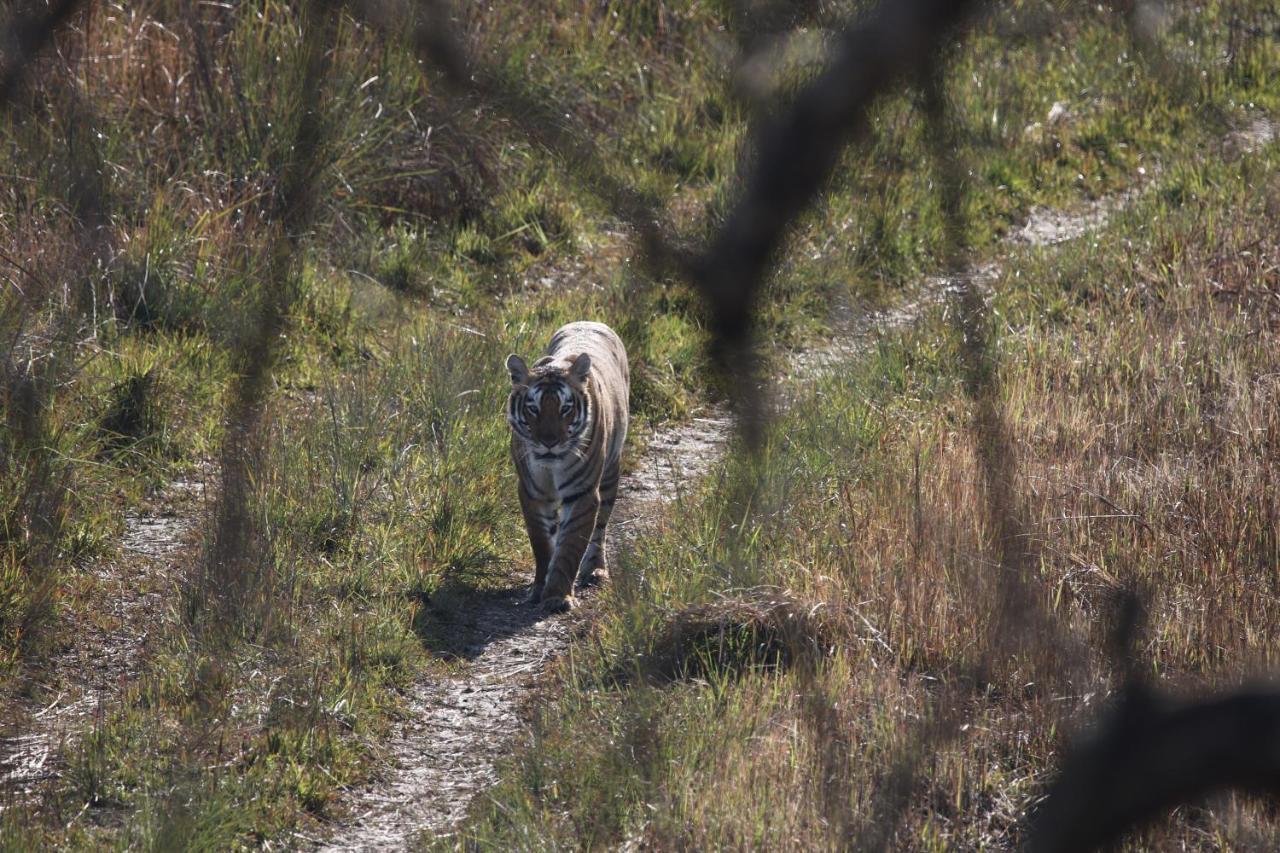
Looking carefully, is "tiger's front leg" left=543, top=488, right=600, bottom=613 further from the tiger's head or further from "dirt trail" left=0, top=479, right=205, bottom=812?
"dirt trail" left=0, top=479, right=205, bottom=812

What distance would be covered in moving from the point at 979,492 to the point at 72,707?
3.31 meters

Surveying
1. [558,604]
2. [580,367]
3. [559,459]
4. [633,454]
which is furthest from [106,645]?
[633,454]

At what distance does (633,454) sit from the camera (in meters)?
7.29

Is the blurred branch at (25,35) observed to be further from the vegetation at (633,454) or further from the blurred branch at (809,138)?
the blurred branch at (809,138)

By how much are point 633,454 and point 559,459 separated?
65.5 inches

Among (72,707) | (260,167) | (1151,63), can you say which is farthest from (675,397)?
(1151,63)

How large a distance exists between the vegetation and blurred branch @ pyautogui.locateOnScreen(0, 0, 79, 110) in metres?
0.10

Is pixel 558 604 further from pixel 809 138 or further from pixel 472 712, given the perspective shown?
pixel 809 138

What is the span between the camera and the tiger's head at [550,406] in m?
5.56

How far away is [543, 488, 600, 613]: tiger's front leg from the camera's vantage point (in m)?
5.71

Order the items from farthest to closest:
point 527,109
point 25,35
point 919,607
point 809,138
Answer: point 919,607, point 25,35, point 527,109, point 809,138

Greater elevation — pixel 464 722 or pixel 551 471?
pixel 551 471

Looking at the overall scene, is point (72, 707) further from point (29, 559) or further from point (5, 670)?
point (29, 559)

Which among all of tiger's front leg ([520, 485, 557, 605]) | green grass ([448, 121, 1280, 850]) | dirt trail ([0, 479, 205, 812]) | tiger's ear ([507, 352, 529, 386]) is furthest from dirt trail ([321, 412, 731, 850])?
dirt trail ([0, 479, 205, 812])
